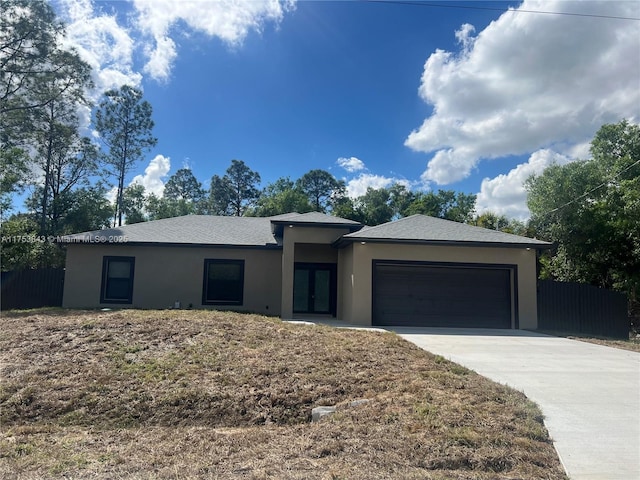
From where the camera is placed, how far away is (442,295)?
42.5 feet

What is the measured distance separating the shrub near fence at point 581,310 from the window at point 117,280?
47.0 ft

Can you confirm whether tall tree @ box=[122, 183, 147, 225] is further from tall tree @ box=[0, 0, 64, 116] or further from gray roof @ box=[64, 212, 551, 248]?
gray roof @ box=[64, 212, 551, 248]

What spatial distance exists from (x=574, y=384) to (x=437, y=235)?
749cm

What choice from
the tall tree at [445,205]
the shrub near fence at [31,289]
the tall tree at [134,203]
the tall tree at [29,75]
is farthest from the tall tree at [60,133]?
the tall tree at [445,205]

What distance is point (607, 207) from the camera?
62.2 feet

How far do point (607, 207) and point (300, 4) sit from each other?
17041 mm

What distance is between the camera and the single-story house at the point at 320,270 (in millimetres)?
12781

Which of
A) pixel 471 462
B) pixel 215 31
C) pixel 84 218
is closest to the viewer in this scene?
pixel 471 462

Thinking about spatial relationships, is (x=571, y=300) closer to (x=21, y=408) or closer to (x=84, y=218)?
(x=21, y=408)

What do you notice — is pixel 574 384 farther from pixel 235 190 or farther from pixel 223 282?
pixel 235 190

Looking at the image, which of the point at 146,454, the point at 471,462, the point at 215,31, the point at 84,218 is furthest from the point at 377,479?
the point at 84,218

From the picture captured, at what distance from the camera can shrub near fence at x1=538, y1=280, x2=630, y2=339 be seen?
13.8m

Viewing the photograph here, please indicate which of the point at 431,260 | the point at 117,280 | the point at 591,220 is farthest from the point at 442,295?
the point at 117,280

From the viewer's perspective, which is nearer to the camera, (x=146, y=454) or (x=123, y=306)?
(x=146, y=454)
